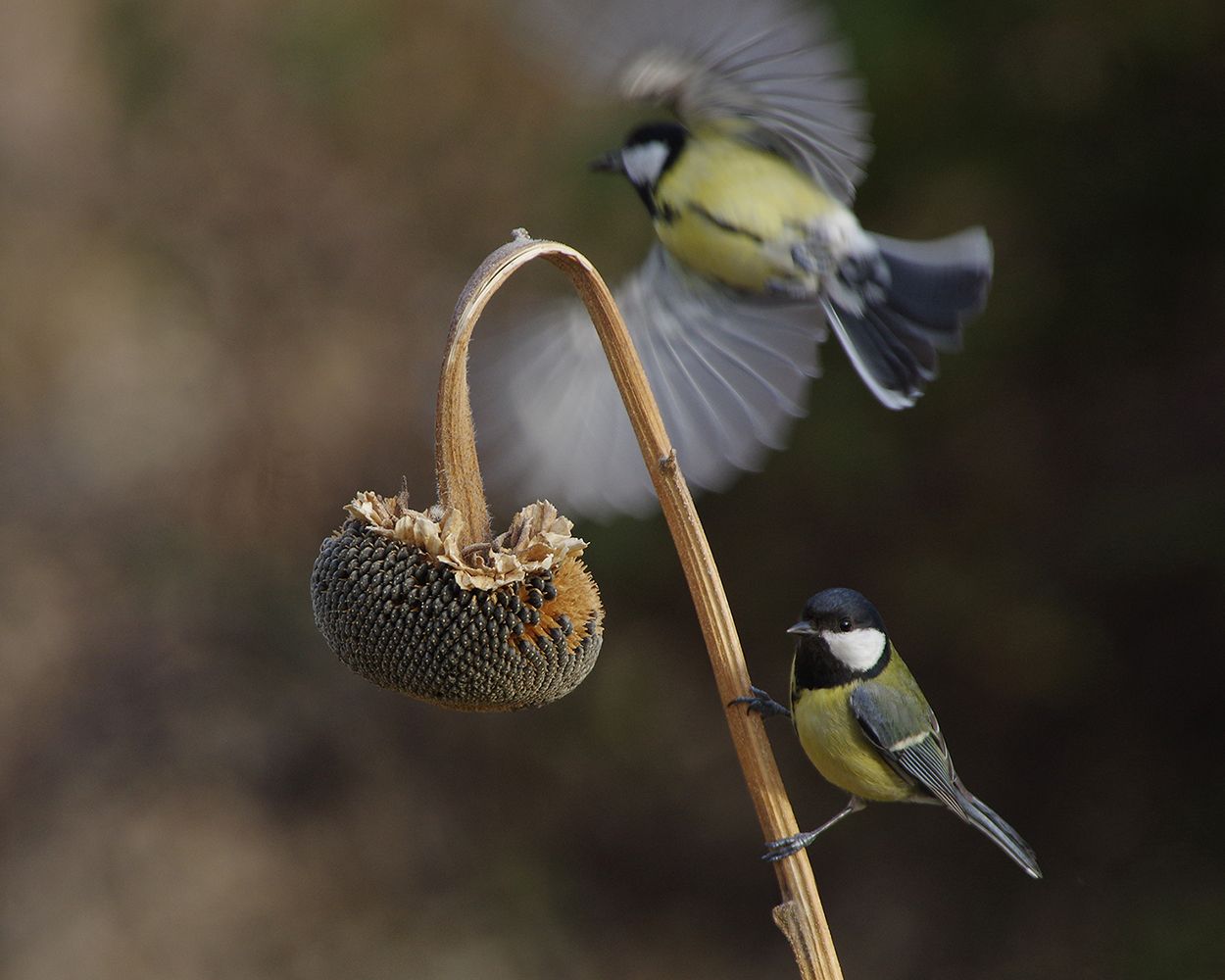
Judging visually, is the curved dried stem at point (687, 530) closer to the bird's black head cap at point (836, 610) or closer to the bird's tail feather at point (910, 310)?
the bird's black head cap at point (836, 610)

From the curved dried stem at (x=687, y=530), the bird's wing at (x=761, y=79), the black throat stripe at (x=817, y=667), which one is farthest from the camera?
the black throat stripe at (x=817, y=667)

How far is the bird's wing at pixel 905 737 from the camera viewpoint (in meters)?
2.16

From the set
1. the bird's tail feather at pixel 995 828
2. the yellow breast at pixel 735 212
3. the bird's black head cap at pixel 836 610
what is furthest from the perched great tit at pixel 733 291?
the bird's tail feather at pixel 995 828

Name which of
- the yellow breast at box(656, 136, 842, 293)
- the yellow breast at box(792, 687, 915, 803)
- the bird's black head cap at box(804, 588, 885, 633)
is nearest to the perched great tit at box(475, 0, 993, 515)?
the yellow breast at box(656, 136, 842, 293)

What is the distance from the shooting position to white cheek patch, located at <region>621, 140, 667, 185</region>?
2389 mm

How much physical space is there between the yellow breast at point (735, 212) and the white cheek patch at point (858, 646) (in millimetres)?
656

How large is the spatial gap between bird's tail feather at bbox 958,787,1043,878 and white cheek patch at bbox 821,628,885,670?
28 centimetres

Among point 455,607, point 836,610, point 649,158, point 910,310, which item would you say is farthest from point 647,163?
point 455,607

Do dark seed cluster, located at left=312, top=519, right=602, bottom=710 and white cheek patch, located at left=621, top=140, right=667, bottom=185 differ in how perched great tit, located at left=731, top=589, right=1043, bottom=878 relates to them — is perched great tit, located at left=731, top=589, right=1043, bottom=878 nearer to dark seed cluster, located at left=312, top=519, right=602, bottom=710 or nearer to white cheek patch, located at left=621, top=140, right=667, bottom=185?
dark seed cluster, located at left=312, top=519, right=602, bottom=710

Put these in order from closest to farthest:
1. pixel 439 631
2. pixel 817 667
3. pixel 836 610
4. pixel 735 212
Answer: pixel 439 631 → pixel 836 610 → pixel 817 667 → pixel 735 212

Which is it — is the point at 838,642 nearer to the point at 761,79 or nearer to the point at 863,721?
the point at 863,721

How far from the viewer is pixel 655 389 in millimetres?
2357

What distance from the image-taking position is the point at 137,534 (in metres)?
5.13

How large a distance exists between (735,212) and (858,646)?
Result: 30.5 inches
